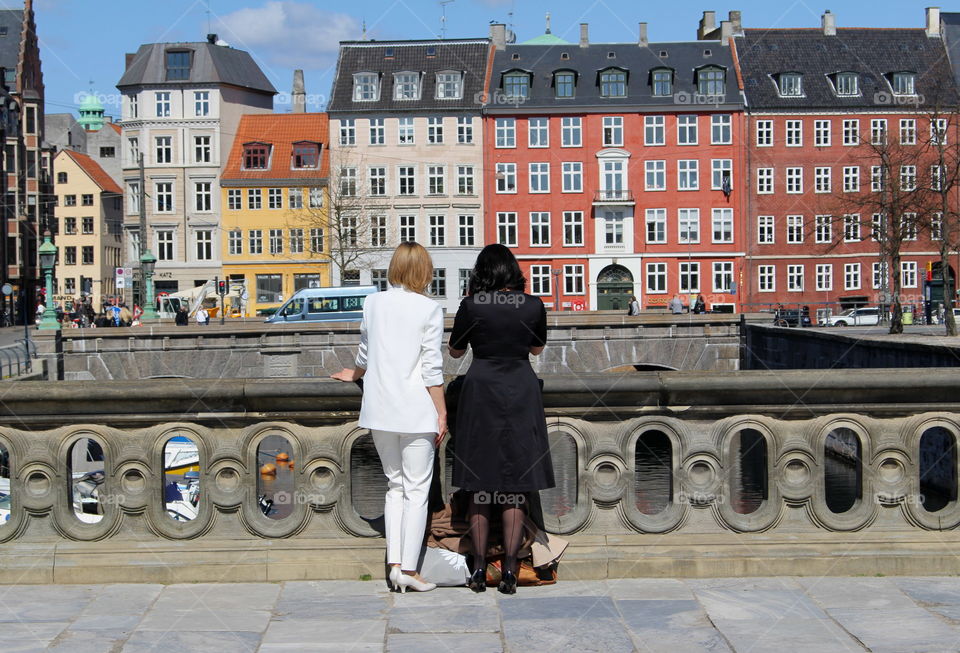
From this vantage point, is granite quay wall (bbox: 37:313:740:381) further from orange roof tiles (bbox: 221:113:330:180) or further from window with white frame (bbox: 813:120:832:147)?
orange roof tiles (bbox: 221:113:330:180)

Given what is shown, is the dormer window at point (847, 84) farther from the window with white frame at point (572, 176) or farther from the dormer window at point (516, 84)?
the dormer window at point (516, 84)

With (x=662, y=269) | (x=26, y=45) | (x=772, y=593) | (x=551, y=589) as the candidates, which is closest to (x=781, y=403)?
(x=772, y=593)

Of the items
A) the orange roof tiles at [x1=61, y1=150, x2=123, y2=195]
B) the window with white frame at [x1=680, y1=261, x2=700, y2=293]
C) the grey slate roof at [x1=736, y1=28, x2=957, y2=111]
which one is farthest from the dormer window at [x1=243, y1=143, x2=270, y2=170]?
the grey slate roof at [x1=736, y1=28, x2=957, y2=111]

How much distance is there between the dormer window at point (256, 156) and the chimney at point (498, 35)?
560 inches

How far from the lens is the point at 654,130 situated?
65250 mm

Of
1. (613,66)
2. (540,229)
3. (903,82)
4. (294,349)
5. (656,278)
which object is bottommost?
(294,349)

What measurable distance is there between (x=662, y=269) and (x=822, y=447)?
59468mm

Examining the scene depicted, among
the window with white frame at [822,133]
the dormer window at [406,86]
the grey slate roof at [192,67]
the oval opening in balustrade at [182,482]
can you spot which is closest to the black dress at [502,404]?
the oval opening in balustrade at [182,482]

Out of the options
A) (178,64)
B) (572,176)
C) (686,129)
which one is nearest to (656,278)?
(572,176)

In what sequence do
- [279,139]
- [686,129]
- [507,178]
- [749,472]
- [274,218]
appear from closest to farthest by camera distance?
[749,472] → [686,129] → [507,178] → [274,218] → [279,139]

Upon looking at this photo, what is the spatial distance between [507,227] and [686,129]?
11079mm

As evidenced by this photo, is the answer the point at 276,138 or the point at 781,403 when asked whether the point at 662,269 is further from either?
the point at 781,403

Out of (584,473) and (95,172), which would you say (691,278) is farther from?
(584,473)

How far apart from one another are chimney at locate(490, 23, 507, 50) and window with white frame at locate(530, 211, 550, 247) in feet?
33.6
